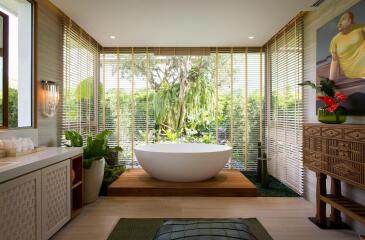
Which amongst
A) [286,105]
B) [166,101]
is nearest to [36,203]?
[166,101]

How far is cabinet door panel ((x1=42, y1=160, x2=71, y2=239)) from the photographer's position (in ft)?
7.47

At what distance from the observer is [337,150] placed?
2.40m

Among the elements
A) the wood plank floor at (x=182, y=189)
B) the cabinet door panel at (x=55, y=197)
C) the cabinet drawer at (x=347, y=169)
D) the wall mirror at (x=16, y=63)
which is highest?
the wall mirror at (x=16, y=63)

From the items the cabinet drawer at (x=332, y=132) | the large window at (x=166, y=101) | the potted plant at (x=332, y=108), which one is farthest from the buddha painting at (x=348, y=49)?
the large window at (x=166, y=101)

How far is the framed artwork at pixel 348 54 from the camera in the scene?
247 centimetres

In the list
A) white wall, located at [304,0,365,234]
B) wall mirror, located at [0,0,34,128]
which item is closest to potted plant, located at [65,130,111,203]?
wall mirror, located at [0,0,34,128]

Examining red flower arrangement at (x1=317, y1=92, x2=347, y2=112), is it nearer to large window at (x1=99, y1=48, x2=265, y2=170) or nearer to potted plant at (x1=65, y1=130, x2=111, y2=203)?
large window at (x1=99, y1=48, x2=265, y2=170)

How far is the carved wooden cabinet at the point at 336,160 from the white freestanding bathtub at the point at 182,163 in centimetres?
130

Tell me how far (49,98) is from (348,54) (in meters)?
3.44

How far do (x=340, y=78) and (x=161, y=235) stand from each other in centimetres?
243

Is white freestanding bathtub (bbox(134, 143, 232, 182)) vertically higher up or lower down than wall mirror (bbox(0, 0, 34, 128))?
lower down

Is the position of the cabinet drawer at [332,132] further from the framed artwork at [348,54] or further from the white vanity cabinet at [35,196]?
the white vanity cabinet at [35,196]

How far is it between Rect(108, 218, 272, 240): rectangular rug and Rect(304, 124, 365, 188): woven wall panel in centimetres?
88

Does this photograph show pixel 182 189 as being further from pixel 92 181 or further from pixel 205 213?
pixel 92 181
